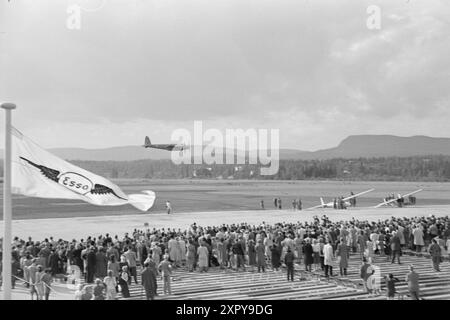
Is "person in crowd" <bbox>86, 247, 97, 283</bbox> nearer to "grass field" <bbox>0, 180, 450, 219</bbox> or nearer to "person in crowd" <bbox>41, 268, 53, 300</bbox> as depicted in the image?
"person in crowd" <bbox>41, 268, 53, 300</bbox>

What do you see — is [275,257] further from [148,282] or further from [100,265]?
[100,265]

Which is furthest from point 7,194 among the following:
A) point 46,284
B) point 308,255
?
point 308,255

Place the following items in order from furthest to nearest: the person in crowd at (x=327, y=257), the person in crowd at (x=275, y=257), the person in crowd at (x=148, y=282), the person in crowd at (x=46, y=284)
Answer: the person in crowd at (x=275, y=257), the person in crowd at (x=327, y=257), the person in crowd at (x=148, y=282), the person in crowd at (x=46, y=284)

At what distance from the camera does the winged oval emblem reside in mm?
8367

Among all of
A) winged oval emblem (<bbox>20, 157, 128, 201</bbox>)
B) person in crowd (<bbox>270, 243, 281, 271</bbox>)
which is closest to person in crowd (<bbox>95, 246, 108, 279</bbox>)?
person in crowd (<bbox>270, 243, 281, 271</bbox>)

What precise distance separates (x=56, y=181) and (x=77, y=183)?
0.35 meters

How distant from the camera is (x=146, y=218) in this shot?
3036 centimetres

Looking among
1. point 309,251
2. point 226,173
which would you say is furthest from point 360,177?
point 309,251

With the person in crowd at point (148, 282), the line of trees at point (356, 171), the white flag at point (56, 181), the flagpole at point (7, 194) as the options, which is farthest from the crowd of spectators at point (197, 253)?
the line of trees at point (356, 171)

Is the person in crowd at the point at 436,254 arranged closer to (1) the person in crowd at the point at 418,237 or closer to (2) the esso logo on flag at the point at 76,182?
(1) the person in crowd at the point at 418,237

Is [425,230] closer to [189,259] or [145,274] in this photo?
[189,259]

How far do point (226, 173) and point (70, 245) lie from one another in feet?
569

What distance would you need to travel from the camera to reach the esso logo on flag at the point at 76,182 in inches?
330

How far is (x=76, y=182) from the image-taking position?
8391 millimetres
